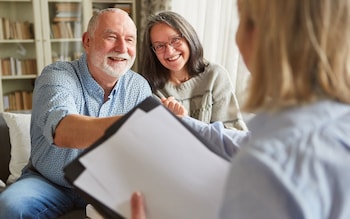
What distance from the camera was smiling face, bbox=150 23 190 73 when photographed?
1.86 meters

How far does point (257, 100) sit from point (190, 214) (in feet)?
0.87

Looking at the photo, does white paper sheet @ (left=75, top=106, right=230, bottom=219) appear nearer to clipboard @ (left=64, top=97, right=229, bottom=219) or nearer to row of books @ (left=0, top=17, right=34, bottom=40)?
clipboard @ (left=64, top=97, right=229, bottom=219)

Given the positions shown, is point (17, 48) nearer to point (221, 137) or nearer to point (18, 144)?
point (18, 144)

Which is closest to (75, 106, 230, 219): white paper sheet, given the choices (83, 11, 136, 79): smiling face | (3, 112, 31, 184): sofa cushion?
(83, 11, 136, 79): smiling face

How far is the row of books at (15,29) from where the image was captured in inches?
135

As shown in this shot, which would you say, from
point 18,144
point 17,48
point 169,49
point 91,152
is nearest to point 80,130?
point 91,152

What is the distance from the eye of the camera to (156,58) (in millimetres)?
1949

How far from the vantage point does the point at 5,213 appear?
4.60ft

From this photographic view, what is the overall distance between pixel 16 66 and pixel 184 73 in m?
2.22

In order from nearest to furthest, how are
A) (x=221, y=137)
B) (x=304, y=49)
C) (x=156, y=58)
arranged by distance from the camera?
(x=304, y=49)
(x=221, y=137)
(x=156, y=58)

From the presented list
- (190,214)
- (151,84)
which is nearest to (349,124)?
(190,214)

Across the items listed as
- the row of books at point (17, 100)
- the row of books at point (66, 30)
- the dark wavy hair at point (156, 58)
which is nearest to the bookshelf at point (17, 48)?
the row of books at point (17, 100)

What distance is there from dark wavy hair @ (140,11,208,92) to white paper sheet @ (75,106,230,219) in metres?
1.19

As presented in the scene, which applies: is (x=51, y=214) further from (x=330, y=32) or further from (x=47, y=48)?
(x=47, y=48)
